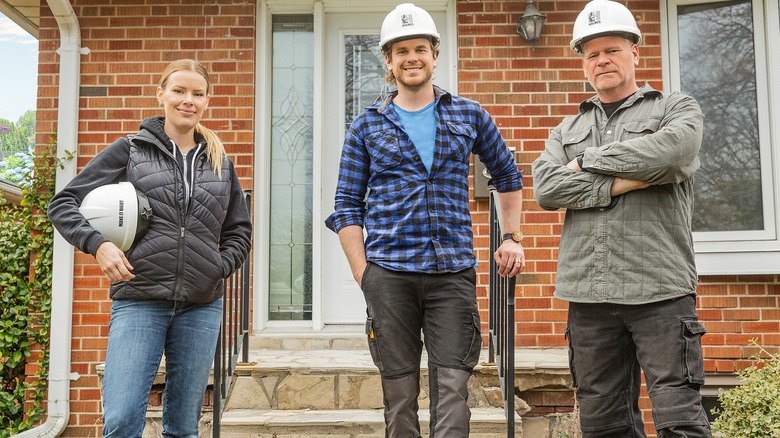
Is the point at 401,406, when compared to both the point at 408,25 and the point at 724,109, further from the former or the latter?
the point at 724,109

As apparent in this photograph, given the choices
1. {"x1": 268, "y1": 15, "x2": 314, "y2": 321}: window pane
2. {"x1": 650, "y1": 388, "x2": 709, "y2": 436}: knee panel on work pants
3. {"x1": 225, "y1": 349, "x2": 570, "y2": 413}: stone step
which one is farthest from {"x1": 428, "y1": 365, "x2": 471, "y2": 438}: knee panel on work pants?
{"x1": 268, "y1": 15, "x2": 314, "y2": 321}: window pane

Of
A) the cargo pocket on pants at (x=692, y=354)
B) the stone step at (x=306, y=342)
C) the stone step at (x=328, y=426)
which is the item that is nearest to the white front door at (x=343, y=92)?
the stone step at (x=306, y=342)

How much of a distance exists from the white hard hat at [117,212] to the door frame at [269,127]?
223 centimetres

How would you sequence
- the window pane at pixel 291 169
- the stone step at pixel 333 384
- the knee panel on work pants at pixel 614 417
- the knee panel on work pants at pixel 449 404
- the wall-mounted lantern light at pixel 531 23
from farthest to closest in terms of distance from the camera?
the window pane at pixel 291 169 → the wall-mounted lantern light at pixel 531 23 → the stone step at pixel 333 384 → the knee panel on work pants at pixel 614 417 → the knee panel on work pants at pixel 449 404

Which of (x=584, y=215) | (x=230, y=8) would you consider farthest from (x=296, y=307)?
(x=584, y=215)

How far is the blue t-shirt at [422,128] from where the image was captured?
2.32 m

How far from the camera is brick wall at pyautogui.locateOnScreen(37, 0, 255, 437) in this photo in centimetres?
435

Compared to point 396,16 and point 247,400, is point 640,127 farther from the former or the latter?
point 247,400

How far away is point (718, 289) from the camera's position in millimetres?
4191

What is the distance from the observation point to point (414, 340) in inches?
90.8

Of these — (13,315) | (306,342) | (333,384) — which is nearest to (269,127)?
(306,342)

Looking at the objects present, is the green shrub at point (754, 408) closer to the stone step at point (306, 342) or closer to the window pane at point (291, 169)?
the stone step at point (306, 342)

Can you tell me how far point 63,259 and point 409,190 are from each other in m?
2.81

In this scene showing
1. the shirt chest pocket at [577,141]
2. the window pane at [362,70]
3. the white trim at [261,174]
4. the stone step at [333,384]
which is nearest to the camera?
the shirt chest pocket at [577,141]
